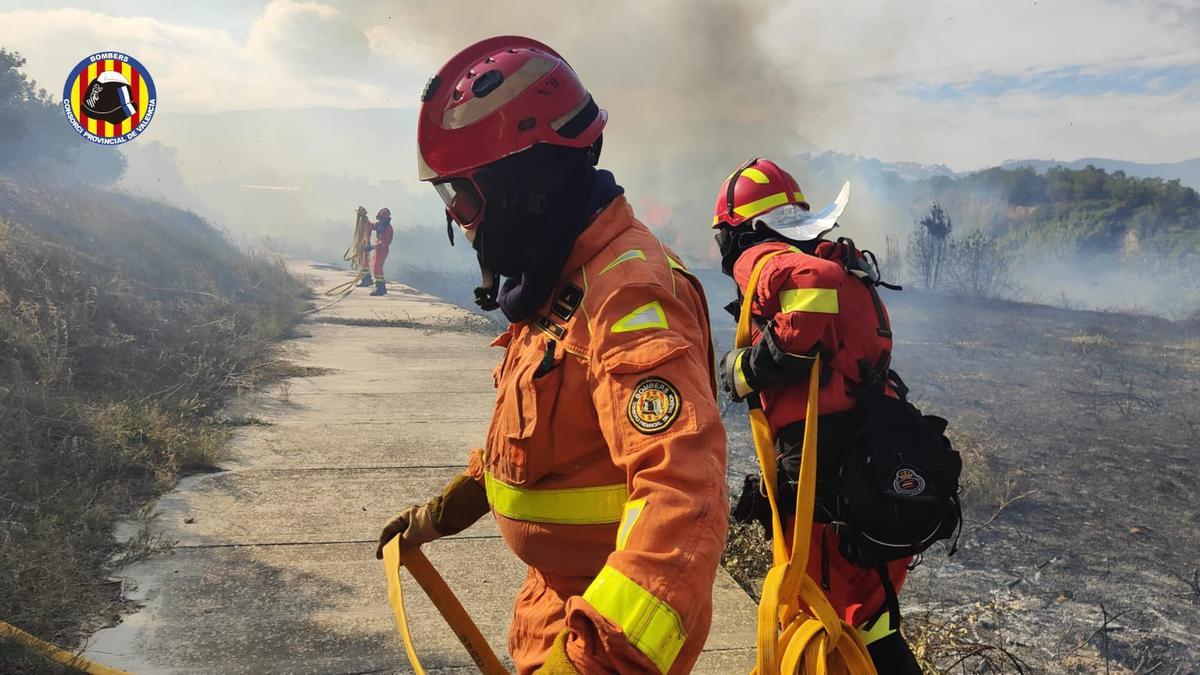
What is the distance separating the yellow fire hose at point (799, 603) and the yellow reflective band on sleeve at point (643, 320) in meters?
1.09

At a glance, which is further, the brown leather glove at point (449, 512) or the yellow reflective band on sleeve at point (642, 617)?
the brown leather glove at point (449, 512)

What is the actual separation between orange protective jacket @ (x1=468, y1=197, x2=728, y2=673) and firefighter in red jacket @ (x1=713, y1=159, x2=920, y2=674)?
41.4 inches

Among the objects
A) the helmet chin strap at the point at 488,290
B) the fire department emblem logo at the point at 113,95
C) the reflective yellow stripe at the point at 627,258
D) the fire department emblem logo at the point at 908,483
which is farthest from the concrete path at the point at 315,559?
the fire department emblem logo at the point at 113,95

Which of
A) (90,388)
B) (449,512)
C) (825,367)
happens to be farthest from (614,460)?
(90,388)

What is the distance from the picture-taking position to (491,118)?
1.65 metres

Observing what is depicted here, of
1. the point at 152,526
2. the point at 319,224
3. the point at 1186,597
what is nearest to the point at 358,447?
the point at 152,526

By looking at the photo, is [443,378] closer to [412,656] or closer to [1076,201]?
[412,656]

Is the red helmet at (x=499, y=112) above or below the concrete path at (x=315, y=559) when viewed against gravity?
above

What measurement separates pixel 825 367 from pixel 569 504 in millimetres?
1568

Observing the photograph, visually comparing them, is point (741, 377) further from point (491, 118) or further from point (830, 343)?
point (491, 118)

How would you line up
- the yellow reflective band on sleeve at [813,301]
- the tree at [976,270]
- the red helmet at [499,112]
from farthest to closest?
the tree at [976,270] < the yellow reflective band on sleeve at [813,301] < the red helmet at [499,112]

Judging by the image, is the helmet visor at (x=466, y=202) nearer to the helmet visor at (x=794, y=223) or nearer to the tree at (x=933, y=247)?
the helmet visor at (x=794, y=223)

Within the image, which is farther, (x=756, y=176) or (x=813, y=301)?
(x=756, y=176)

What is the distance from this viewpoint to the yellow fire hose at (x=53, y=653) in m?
2.63
